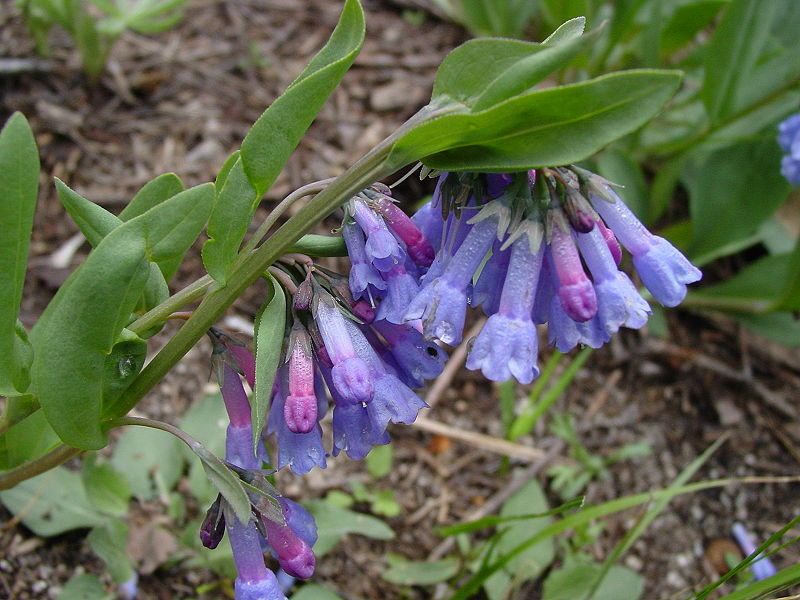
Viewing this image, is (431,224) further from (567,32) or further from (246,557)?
(246,557)

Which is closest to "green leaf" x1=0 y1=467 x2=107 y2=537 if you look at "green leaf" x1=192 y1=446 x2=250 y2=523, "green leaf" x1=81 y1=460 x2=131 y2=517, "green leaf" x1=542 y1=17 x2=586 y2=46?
"green leaf" x1=81 y1=460 x2=131 y2=517

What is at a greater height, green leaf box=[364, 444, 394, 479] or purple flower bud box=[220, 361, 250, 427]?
purple flower bud box=[220, 361, 250, 427]

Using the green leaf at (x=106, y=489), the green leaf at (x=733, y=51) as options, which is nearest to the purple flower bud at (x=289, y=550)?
the green leaf at (x=106, y=489)

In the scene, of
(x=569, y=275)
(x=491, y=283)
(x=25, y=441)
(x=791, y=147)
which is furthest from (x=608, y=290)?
(x=791, y=147)

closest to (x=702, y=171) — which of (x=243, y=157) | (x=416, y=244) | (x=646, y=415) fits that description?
(x=646, y=415)

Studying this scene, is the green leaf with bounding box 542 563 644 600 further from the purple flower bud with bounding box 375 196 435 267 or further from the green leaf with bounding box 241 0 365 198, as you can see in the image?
the green leaf with bounding box 241 0 365 198

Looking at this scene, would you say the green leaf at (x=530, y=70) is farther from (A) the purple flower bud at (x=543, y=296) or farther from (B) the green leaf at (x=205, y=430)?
(B) the green leaf at (x=205, y=430)

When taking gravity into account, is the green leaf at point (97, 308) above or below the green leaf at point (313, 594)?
above
